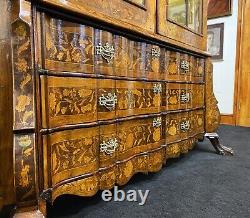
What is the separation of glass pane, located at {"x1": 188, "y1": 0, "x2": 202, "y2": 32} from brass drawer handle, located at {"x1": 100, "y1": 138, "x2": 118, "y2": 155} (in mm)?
1105

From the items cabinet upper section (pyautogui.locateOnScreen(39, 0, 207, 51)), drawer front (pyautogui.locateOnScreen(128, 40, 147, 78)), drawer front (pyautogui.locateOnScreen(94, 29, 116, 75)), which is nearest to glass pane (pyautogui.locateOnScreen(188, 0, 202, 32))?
cabinet upper section (pyautogui.locateOnScreen(39, 0, 207, 51))

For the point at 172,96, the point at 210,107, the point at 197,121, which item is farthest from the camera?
the point at 210,107

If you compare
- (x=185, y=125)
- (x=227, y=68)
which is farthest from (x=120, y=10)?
(x=227, y=68)

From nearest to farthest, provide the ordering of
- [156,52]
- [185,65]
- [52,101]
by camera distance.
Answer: [52,101]
[156,52]
[185,65]

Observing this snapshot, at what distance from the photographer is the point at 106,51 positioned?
983 millimetres

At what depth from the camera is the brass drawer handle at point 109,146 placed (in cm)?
100

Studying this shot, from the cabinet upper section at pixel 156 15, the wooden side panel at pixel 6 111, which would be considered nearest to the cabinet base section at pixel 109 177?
the wooden side panel at pixel 6 111

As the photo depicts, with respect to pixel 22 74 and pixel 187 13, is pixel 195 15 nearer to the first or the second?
pixel 187 13

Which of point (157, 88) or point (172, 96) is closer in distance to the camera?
point (157, 88)

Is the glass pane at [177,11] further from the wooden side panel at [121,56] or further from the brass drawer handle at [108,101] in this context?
the brass drawer handle at [108,101]

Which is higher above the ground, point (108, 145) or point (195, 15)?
point (195, 15)

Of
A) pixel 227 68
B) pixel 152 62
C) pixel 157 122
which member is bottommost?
pixel 157 122

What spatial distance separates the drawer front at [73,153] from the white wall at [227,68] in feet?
10.3

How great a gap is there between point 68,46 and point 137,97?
1.51 ft
